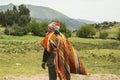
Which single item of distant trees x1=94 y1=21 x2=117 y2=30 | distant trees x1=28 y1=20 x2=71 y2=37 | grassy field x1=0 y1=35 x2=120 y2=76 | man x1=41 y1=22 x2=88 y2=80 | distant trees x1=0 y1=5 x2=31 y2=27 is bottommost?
distant trees x1=94 y1=21 x2=117 y2=30

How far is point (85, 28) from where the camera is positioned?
101562mm

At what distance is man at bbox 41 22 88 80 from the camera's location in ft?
35.5

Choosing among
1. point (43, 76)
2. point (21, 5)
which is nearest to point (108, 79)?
point (43, 76)

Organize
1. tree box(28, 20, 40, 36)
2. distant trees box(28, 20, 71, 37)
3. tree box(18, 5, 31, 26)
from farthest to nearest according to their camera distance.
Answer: tree box(18, 5, 31, 26)
tree box(28, 20, 40, 36)
distant trees box(28, 20, 71, 37)

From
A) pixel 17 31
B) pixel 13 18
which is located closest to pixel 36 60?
pixel 17 31

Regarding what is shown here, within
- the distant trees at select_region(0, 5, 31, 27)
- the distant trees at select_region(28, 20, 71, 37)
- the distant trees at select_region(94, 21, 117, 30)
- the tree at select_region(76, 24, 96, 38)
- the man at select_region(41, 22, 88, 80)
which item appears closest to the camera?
the man at select_region(41, 22, 88, 80)

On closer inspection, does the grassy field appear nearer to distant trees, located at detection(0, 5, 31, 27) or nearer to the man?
the man

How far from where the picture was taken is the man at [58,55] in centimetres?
1082

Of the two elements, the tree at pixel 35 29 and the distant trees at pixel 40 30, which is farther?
the tree at pixel 35 29

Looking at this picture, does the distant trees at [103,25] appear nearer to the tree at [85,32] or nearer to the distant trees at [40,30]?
the tree at [85,32]

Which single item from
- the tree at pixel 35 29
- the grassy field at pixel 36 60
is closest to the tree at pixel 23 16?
the tree at pixel 35 29

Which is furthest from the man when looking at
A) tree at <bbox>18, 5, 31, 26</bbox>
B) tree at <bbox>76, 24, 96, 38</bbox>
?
tree at <bbox>18, 5, 31, 26</bbox>

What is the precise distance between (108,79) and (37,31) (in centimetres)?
6940

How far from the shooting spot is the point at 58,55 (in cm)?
1091
